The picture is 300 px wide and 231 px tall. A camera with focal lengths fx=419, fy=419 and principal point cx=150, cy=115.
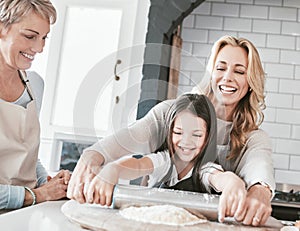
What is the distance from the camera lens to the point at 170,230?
0.44 m

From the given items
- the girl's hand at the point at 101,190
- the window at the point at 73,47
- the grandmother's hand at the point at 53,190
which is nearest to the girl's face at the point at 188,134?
the girl's hand at the point at 101,190

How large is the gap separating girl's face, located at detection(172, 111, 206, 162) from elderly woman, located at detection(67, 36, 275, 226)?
24mm

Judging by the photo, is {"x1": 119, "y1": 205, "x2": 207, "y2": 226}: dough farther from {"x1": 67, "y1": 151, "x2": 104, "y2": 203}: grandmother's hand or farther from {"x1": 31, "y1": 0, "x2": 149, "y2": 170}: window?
{"x1": 31, "y1": 0, "x2": 149, "y2": 170}: window

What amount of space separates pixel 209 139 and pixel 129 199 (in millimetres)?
136

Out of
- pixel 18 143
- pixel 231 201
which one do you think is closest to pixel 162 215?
pixel 231 201

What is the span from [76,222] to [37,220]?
0.04 metres

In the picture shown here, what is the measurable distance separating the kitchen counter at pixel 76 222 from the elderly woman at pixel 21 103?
0.58ft

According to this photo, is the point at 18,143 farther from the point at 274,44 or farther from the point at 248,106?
the point at 274,44

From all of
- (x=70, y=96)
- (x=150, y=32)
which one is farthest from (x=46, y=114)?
(x=150, y=32)

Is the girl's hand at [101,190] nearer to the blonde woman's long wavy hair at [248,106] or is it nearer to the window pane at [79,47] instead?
the blonde woman's long wavy hair at [248,106]

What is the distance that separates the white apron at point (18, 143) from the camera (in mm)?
712

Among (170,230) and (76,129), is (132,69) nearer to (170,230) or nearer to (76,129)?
(76,129)

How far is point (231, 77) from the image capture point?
0.64 m

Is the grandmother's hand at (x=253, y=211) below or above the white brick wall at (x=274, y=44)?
below
